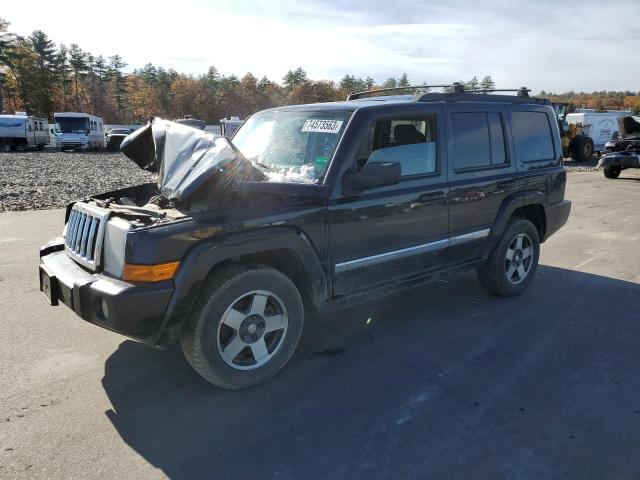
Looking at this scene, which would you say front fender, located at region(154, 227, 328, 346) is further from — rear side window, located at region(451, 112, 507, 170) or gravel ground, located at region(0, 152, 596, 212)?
gravel ground, located at region(0, 152, 596, 212)

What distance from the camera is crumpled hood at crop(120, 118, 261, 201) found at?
3.14m

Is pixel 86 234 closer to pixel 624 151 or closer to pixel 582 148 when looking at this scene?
pixel 624 151

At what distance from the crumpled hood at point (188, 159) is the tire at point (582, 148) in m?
24.5

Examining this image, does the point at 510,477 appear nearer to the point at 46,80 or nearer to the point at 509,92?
the point at 509,92

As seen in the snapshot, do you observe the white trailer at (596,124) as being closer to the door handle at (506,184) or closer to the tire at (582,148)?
the tire at (582,148)

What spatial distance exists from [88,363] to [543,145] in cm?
492

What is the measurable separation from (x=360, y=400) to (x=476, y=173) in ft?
8.05

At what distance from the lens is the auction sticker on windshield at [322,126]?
12.4ft

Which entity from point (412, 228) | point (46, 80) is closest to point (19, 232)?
point (412, 228)

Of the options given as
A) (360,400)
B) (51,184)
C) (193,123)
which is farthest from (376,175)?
(51,184)

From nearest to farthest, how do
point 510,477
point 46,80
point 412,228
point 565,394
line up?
point 510,477 → point 565,394 → point 412,228 → point 46,80

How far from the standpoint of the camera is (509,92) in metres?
5.33

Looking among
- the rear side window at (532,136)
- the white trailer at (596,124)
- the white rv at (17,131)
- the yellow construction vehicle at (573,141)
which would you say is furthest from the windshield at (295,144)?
the white rv at (17,131)

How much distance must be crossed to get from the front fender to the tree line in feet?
237
